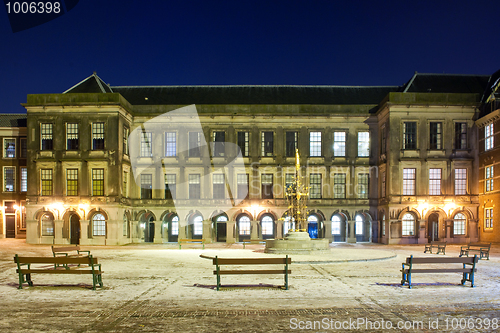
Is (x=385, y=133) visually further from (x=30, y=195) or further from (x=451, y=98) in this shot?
(x=30, y=195)

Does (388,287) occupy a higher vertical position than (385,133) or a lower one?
lower

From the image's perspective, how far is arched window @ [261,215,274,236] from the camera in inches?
1670

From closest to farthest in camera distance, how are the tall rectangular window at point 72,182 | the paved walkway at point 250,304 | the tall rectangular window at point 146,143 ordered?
the paved walkway at point 250,304, the tall rectangular window at point 72,182, the tall rectangular window at point 146,143

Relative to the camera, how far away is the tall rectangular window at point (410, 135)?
3856cm

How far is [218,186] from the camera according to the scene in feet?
137

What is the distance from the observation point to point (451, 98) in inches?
1515

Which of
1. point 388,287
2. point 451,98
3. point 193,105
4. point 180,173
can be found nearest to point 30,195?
point 180,173

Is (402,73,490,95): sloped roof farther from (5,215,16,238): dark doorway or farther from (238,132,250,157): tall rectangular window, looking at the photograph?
(5,215,16,238): dark doorway

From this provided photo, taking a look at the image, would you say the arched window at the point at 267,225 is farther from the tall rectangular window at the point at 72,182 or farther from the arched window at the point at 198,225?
the tall rectangular window at the point at 72,182

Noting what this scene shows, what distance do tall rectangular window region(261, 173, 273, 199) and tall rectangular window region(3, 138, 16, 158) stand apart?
25.1 m

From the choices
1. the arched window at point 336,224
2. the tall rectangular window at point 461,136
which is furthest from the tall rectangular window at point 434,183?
the arched window at point 336,224

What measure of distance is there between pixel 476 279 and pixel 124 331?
11.7 meters

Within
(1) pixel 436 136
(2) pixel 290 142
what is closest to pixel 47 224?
(2) pixel 290 142

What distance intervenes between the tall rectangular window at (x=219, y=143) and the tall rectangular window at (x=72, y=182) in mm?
12046
